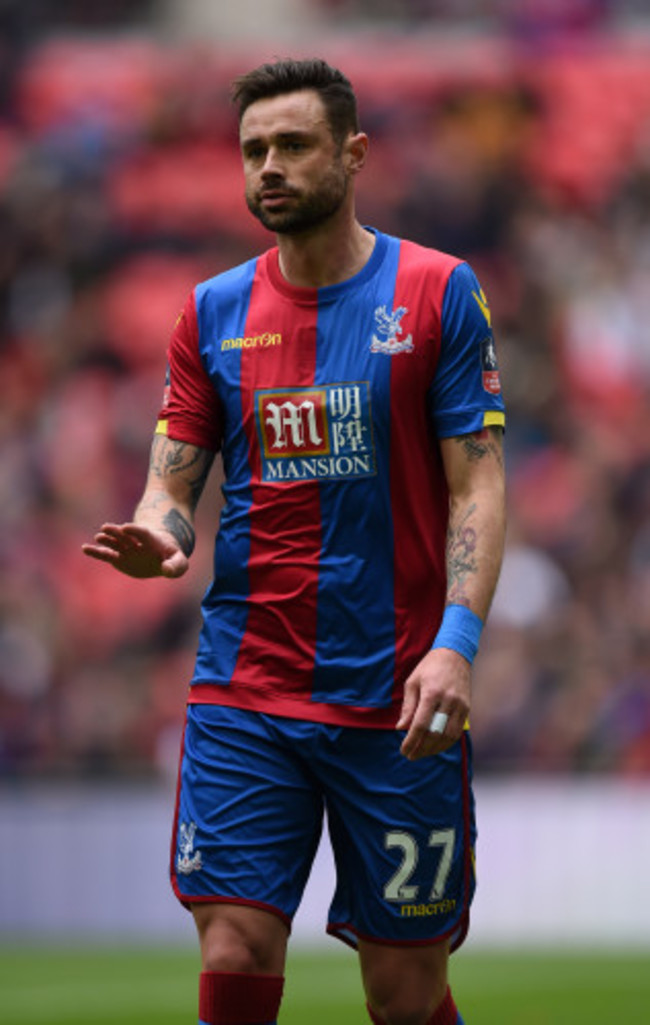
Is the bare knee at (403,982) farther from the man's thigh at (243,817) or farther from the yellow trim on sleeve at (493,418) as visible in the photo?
the yellow trim on sleeve at (493,418)

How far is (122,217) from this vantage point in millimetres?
17125

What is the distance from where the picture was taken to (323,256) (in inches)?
202

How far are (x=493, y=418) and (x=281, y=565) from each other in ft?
1.95

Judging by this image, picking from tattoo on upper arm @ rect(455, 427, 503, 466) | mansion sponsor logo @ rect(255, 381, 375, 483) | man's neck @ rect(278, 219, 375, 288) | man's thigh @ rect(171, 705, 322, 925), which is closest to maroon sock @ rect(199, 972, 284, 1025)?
man's thigh @ rect(171, 705, 322, 925)

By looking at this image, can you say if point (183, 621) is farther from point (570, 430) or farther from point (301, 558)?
point (301, 558)

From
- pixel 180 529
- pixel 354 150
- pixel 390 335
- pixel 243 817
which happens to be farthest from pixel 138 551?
pixel 354 150

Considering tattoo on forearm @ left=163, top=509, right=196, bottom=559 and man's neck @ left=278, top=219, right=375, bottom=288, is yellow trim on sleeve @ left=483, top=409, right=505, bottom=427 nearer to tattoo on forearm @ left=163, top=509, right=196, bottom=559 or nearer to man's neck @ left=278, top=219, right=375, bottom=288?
man's neck @ left=278, top=219, right=375, bottom=288

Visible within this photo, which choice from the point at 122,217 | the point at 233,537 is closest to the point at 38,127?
the point at 122,217

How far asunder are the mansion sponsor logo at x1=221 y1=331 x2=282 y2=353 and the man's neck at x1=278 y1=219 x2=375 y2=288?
0.15 m

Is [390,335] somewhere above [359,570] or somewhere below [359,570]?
above

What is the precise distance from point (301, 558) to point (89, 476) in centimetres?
1012

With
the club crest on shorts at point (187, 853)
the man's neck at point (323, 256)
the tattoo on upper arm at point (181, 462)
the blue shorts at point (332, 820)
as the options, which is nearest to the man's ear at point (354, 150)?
the man's neck at point (323, 256)

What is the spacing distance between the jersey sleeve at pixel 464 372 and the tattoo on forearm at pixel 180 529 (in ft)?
2.07

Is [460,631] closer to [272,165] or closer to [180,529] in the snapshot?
[180,529]
